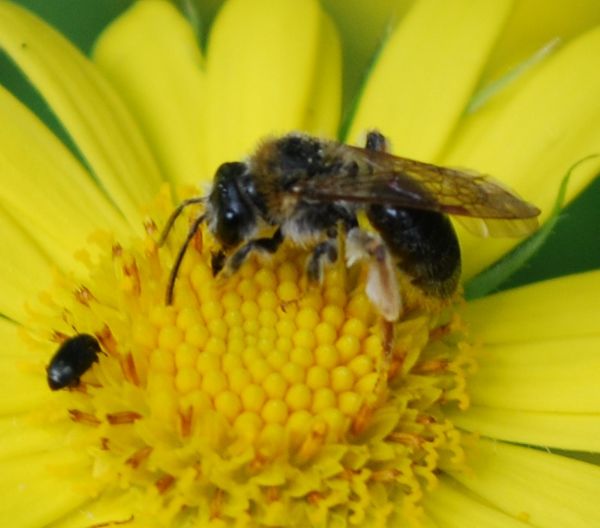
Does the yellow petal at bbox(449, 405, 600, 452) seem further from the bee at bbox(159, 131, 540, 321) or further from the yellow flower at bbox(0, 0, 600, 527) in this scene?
the bee at bbox(159, 131, 540, 321)

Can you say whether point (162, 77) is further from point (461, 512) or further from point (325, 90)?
point (461, 512)

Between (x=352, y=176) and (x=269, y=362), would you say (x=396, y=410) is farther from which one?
(x=352, y=176)

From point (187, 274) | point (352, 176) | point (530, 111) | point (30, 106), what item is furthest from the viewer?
point (30, 106)

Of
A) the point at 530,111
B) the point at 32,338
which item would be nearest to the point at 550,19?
the point at 530,111

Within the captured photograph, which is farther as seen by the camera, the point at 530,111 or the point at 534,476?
the point at 530,111

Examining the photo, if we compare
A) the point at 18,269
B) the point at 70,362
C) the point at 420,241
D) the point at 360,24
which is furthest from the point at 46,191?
the point at 360,24

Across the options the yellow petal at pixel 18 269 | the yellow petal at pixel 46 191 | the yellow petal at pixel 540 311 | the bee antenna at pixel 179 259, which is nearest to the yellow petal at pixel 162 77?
the yellow petal at pixel 46 191

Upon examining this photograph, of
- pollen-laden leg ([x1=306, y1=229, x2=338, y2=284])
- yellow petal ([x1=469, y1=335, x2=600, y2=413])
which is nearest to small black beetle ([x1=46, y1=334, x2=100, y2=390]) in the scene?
pollen-laden leg ([x1=306, y1=229, x2=338, y2=284])
